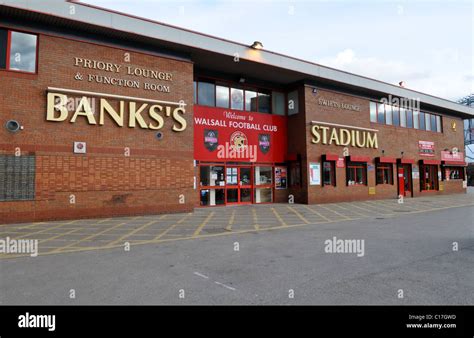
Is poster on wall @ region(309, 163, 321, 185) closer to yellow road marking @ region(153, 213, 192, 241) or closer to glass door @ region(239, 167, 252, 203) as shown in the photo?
glass door @ region(239, 167, 252, 203)

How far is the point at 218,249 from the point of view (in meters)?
6.99

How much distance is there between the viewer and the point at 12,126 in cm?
1065

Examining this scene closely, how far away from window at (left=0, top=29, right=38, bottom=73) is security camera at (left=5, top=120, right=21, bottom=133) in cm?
197

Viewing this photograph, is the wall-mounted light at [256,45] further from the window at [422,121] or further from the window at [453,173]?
the window at [453,173]

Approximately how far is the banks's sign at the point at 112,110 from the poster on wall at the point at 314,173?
8.13m

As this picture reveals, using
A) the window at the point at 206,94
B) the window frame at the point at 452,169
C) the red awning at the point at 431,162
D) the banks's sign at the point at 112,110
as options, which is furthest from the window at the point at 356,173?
the banks's sign at the point at 112,110

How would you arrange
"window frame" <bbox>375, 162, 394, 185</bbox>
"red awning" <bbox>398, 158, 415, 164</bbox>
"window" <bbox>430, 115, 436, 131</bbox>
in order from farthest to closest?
"window" <bbox>430, 115, 436, 131</bbox> < "red awning" <bbox>398, 158, 415, 164</bbox> < "window frame" <bbox>375, 162, 394, 185</bbox>

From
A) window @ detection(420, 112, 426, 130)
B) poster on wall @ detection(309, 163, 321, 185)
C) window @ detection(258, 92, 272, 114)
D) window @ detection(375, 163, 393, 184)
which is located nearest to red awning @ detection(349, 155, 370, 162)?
window @ detection(375, 163, 393, 184)

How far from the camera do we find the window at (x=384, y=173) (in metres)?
21.4

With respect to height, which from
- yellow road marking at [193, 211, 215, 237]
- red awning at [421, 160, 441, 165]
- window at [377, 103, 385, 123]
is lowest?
yellow road marking at [193, 211, 215, 237]

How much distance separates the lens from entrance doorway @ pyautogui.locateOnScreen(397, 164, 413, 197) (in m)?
22.7

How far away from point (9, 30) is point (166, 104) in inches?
238
